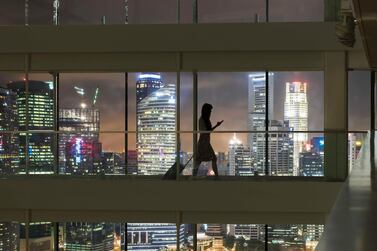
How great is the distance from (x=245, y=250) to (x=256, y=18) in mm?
4910

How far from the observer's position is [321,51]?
10836 millimetres

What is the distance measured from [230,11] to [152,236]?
201 inches

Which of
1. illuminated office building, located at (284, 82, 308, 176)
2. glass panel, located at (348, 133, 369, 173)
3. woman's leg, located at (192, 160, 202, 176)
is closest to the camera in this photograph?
glass panel, located at (348, 133, 369, 173)

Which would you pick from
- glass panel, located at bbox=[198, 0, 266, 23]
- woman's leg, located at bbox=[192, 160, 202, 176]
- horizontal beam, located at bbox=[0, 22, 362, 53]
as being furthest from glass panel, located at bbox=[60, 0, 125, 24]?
woman's leg, located at bbox=[192, 160, 202, 176]

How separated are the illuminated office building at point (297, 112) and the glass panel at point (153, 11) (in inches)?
117

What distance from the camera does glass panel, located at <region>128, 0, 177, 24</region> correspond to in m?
12.5

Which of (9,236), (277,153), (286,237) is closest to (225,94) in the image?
(277,153)

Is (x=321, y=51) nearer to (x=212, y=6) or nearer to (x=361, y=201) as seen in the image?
(x=212, y=6)

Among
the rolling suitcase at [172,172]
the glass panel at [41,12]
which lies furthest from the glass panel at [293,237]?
the glass panel at [41,12]

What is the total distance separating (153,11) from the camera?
41.2ft

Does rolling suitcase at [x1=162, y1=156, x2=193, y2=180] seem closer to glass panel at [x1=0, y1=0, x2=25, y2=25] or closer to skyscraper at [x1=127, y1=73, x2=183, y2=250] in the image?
skyscraper at [x1=127, y1=73, x2=183, y2=250]

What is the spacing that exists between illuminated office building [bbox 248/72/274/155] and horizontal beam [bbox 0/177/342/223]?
2.60 meters

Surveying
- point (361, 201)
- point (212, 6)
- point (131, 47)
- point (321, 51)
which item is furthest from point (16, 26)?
point (361, 201)

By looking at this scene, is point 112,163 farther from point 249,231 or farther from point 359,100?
point 359,100
